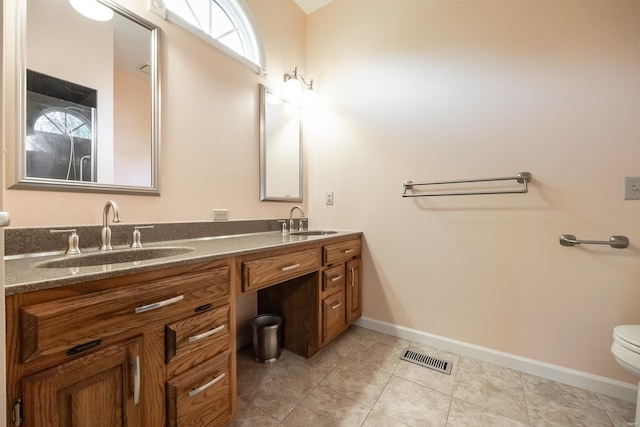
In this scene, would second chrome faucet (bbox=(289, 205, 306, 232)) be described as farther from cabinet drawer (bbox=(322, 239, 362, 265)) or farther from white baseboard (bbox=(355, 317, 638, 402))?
white baseboard (bbox=(355, 317, 638, 402))


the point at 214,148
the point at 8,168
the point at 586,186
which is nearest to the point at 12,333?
the point at 8,168

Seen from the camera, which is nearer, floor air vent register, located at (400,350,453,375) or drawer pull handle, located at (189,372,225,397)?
drawer pull handle, located at (189,372,225,397)

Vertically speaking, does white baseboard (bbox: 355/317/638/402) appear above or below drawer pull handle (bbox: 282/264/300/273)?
below

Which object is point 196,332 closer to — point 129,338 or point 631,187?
point 129,338

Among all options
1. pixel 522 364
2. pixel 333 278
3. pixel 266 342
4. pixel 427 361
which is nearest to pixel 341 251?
pixel 333 278

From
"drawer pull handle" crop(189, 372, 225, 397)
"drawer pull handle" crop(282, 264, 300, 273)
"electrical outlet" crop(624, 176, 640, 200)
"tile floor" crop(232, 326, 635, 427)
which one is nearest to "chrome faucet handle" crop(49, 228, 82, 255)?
"drawer pull handle" crop(189, 372, 225, 397)

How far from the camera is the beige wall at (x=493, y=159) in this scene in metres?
1.39

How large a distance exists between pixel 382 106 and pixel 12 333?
2237mm

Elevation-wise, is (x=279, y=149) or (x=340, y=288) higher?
(x=279, y=149)

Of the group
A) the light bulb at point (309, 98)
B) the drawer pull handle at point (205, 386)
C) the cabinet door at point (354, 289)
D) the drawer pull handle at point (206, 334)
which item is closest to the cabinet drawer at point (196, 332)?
the drawer pull handle at point (206, 334)

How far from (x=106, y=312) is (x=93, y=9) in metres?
1.36

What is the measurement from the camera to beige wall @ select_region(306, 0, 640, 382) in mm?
1395

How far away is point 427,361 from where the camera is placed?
1694mm

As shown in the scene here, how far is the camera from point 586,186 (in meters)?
1.43
